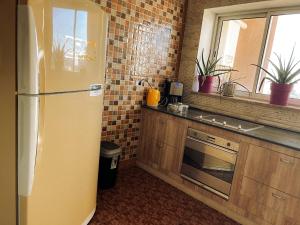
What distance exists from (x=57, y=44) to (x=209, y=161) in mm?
1636

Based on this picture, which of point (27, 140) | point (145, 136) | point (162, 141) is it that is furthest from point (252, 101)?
point (27, 140)

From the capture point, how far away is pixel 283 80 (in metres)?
2.23

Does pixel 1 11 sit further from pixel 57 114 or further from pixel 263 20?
pixel 263 20

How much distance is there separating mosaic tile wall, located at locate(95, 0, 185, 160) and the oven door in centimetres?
77

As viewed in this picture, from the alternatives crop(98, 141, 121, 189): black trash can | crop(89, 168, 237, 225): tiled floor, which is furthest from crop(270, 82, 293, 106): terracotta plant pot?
crop(98, 141, 121, 189): black trash can

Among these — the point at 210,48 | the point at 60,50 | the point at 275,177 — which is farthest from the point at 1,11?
the point at 210,48

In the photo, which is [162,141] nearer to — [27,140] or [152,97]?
[152,97]

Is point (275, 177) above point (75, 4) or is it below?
below

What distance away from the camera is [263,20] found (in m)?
2.59

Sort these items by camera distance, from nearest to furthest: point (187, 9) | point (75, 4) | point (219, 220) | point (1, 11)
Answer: point (1, 11) → point (75, 4) → point (219, 220) → point (187, 9)

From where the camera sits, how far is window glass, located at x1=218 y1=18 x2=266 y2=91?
8.72ft

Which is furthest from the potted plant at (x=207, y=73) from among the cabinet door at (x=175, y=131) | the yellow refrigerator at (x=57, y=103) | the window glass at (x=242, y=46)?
the yellow refrigerator at (x=57, y=103)

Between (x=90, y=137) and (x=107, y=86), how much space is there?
914 mm

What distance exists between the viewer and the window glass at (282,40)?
2.37 m
